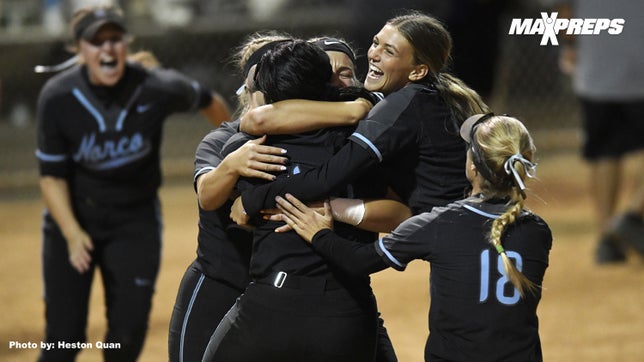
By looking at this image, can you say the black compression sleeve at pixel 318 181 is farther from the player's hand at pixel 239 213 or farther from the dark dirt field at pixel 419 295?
the dark dirt field at pixel 419 295

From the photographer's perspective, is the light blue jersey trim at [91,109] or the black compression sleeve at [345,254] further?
the light blue jersey trim at [91,109]

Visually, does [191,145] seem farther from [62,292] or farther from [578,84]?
[62,292]

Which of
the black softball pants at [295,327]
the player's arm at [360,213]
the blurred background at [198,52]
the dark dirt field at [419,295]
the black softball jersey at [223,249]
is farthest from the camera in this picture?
the blurred background at [198,52]

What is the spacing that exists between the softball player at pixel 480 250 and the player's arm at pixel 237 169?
0.12 meters

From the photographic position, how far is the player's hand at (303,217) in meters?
3.03

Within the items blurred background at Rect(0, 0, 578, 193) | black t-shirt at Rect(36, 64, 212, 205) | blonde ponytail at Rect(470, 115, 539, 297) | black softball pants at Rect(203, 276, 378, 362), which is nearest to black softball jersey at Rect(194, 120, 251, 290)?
black softball pants at Rect(203, 276, 378, 362)

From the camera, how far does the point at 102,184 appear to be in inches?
189

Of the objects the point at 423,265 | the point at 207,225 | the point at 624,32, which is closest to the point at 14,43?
the point at 423,265

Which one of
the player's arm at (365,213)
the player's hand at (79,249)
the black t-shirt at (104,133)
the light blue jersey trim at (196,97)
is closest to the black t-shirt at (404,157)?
the player's arm at (365,213)

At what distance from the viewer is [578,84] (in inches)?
310

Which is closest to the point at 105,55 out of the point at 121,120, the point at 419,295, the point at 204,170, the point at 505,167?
the point at 121,120

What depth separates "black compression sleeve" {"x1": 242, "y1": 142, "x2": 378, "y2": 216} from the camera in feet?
9.93

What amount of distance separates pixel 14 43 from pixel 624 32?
6.64 metres

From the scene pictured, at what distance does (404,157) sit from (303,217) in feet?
1.37
